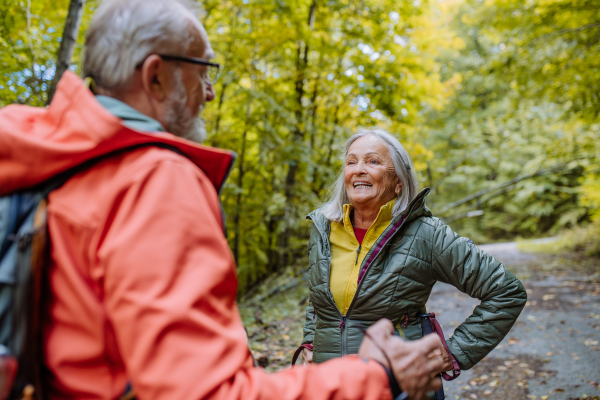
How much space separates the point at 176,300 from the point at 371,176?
1815mm

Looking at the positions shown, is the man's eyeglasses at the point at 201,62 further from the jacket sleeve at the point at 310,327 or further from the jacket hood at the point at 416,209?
the jacket sleeve at the point at 310,327

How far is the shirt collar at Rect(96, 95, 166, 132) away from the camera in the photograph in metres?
0.80

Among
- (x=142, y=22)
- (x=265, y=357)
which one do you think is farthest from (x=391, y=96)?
(x=142, y=22)

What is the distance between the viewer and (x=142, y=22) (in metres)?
0.88

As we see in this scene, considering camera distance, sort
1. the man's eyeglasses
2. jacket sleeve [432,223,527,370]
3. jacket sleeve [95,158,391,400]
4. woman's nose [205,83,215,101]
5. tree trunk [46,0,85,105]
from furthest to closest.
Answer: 1. tree trunk [46,0,85,105]
2. jacket sleeve [432,223,527,370]
3. woman's nose [205,83,215,101]
4. the man's eyeglasses
5. jacket sleeve [95,158,391,400]

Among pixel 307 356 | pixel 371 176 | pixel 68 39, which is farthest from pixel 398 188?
pixel 68 39

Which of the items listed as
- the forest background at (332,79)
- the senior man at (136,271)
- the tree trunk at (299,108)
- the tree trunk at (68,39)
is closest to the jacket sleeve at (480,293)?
the senior man at (136,271)

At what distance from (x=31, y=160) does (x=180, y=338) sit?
1.53 feet

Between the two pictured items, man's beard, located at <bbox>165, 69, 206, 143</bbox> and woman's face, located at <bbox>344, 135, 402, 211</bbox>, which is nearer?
man's beard, located at <bbox>165, 69, 206, 143</bbox>

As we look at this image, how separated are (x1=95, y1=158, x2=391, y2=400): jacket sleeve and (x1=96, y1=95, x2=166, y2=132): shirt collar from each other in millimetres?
126

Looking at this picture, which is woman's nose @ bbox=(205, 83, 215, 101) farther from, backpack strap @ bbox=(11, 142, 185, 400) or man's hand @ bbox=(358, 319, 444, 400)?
man's hand @ bbox=(358, 319, 444, 400)

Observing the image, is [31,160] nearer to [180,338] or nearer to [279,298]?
[180,338]

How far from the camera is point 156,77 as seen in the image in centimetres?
91

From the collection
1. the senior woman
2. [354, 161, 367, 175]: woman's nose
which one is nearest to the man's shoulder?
the senior woman
